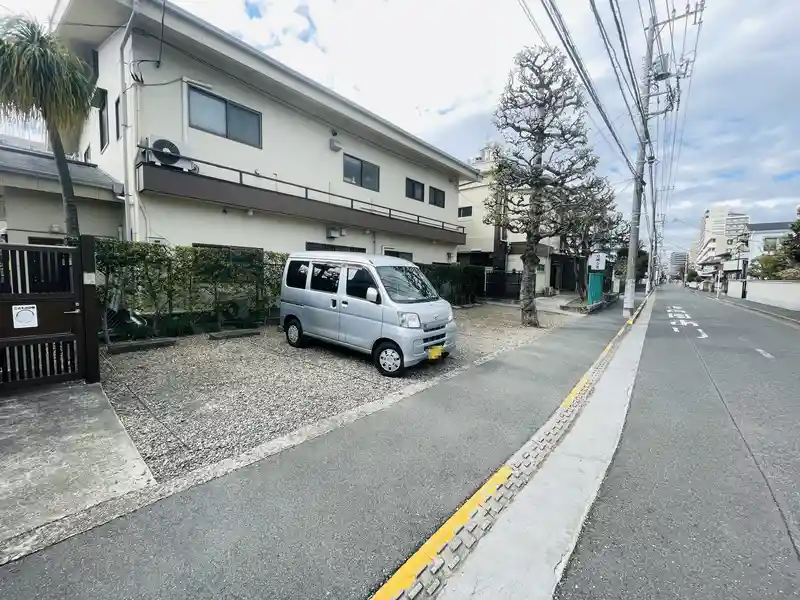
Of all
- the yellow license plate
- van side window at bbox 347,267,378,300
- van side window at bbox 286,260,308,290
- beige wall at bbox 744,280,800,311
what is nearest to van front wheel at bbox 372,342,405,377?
the yellow license plate

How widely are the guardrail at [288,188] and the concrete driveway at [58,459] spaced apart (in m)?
6.48

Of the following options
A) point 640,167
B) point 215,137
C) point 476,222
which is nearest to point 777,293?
point 640,167

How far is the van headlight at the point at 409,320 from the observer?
568cm

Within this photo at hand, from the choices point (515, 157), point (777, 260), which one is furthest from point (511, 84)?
point (777, 260)

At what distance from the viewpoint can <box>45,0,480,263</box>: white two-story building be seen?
8383 mm

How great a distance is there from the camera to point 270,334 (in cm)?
849

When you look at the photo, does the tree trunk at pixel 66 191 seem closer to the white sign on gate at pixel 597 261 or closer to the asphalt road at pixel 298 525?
the asphalt road at pixel 298 525

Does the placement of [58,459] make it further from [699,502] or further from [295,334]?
[699,502]

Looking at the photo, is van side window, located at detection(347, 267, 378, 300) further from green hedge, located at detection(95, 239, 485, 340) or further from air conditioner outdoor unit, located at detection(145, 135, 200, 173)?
air conditioner outdoor unit, located at detection(145, 135, 200, 173)

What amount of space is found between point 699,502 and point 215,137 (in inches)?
465

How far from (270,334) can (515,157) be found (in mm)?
9699

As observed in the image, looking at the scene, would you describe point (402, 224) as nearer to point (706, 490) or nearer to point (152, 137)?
point (152, 137)

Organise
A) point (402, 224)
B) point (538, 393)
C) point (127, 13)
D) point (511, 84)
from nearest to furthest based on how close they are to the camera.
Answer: point (538, 393) → point (127, 13) → point (511, 84) → point (402, 224)

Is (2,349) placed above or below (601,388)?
above
